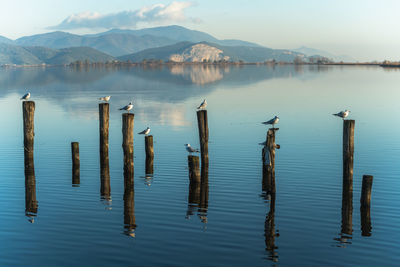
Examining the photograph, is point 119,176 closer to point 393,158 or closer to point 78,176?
point 78,176

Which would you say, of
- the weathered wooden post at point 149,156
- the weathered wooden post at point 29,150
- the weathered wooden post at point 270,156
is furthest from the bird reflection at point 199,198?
the weathered wooden post at point 29,150

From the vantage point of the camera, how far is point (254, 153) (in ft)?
109

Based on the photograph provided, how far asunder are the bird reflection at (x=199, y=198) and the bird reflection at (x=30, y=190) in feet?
22.4

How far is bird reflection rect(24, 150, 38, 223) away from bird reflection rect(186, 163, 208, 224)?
6812 mm

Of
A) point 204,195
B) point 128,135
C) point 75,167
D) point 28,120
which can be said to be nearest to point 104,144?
point 75,167

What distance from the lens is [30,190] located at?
24281mm

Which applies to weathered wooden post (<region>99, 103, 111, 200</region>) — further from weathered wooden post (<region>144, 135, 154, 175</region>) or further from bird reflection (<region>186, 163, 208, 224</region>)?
bird reflection (<region>186, 163, 208, 224</region>)

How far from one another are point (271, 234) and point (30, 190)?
1278 centimetres

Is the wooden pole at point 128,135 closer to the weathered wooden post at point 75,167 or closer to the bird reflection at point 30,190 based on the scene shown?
the weathered wooden post at point 75,167

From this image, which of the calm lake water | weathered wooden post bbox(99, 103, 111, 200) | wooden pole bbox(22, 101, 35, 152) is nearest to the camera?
the calm lake water

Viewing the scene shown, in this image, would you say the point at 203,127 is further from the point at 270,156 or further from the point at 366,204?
the point at 366,204

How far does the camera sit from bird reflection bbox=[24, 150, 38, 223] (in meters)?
21.1

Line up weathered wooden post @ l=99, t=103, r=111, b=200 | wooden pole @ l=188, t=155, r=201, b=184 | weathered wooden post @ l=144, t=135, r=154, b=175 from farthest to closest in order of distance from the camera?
weathered wooden post @ l=144, t=135, r=154, b=175 → weathered wooden post @ l=99, t=103, r=111, b=200 → wooden pole @ l=188, t=155, r=201, b=184

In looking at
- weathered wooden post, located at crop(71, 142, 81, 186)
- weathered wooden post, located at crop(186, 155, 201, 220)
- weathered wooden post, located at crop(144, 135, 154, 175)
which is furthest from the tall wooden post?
weathered wooden post, located at crop(71, 142, 81, 186)
